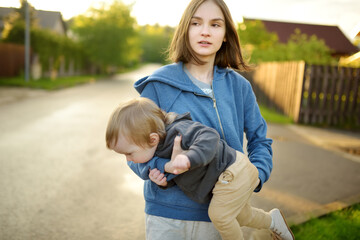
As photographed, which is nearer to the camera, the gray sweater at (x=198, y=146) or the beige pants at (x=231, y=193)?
the gray sweater at (x=198, y=146)

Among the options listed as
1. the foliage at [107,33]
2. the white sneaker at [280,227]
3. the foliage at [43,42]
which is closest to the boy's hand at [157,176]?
the white sneaker at [280,227]

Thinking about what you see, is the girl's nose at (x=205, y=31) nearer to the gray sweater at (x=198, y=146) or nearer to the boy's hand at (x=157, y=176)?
the gray sweater at (x=198, y=146)

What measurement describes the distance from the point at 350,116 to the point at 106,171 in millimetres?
7725

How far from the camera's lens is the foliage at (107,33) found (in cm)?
3453

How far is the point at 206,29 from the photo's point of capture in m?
2.18

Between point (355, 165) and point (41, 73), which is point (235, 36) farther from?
point (41, 73)

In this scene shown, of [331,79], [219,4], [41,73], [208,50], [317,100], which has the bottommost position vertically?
[41,73]

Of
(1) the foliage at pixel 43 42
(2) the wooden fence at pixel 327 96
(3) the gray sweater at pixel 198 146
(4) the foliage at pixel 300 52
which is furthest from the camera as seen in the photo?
(1) the foliage at pixel 43 42

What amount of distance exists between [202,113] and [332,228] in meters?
2.09

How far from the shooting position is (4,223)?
346 centimetres

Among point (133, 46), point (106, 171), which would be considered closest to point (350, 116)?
point (106, 171)

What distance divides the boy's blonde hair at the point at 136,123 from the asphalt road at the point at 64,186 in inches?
68.1

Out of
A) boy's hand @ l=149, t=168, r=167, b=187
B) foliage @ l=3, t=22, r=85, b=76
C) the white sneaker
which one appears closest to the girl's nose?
boy's hand @ l=149, t=168, r=167, b=187

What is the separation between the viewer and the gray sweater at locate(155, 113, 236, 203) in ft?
5.69
